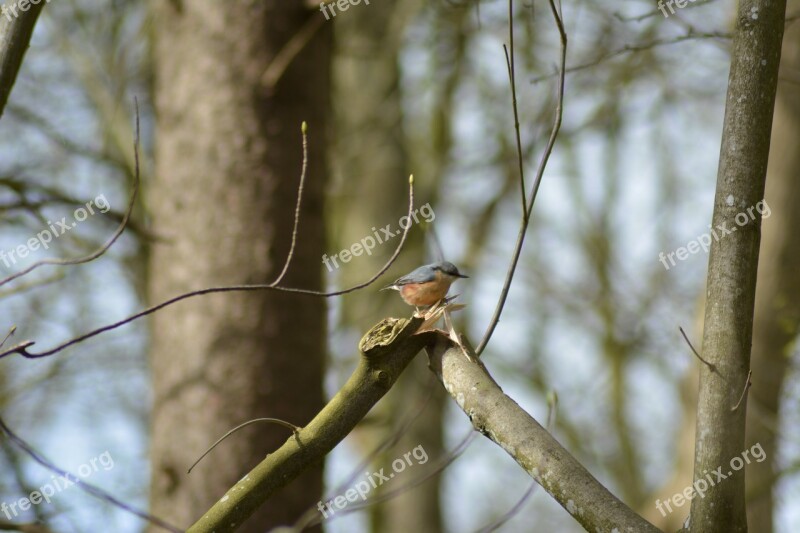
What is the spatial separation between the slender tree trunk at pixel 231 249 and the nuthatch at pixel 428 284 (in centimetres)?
87

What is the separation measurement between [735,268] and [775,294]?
4107 millimetres

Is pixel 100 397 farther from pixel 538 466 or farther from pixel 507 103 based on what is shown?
pixel 538 466

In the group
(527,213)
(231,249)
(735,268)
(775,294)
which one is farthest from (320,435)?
(775,294)

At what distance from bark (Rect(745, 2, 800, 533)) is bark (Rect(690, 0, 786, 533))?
12.7 feet

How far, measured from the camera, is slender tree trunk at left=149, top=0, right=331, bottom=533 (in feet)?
12.4

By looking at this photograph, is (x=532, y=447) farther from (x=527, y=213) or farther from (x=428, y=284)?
(x=428, y=284)

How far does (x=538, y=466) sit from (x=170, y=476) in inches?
93.8

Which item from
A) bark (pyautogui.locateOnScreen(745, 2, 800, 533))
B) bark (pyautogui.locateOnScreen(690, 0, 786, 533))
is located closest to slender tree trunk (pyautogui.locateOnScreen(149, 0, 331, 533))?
bark (pyautogui.locateOnScreen(690, 0, 786, 533))

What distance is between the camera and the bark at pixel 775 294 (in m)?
5.66

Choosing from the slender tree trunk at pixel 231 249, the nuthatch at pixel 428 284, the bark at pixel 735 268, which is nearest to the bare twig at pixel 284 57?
the slender tree trunk at pixel 231 249

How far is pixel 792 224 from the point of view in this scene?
5832mm

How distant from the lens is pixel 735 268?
1948 mm

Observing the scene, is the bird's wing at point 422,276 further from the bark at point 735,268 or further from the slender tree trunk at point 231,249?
the bark at point 735,268

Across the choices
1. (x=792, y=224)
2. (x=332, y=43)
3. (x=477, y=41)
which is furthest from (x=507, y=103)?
(x=332, y=43)
